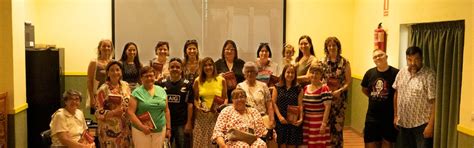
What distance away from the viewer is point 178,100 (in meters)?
5.49

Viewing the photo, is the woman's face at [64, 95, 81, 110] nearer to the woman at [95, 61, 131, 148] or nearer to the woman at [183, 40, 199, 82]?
the woman at [95, 61, 131, 148]

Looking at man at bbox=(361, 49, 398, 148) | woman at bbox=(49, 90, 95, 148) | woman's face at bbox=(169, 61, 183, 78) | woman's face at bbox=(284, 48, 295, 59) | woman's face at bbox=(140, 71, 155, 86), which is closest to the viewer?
woman at bbox=(49, 90, 95, 148)

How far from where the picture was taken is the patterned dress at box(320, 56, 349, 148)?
5957 mm

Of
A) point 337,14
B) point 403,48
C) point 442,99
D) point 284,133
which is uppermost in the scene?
point 337,14

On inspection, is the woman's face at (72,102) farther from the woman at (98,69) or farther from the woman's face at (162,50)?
the woman's face at (162,50)

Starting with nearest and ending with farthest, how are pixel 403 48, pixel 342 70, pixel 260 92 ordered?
pixel 260 92
pixel 342 70
pixel 403 48

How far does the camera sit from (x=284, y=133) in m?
5.55

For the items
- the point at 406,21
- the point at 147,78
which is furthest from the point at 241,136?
the point at 406,21

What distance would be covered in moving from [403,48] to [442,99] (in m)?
1.38

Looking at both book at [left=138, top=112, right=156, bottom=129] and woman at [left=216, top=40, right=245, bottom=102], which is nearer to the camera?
book at [left=138, top=112, right=156, bottom=129]

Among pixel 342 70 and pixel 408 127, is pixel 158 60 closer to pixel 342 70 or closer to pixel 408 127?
pixel 342 70

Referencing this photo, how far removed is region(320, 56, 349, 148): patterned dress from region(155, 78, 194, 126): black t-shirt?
4.82ft

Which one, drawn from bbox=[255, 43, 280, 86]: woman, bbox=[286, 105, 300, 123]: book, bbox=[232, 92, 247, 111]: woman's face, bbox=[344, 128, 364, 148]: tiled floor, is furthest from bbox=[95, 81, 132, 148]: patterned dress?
A: bbox=[344, 128, 364, 148]: tiled floor

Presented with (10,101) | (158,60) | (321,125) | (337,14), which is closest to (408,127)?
(321,125)
